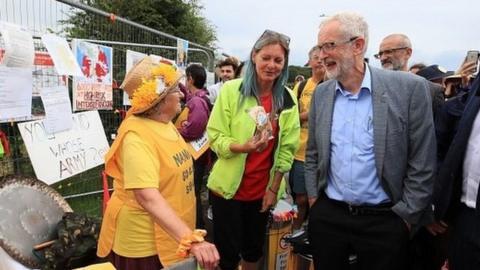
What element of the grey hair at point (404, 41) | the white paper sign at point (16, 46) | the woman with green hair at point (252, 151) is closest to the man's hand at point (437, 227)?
the woman with green hair at point (252, 151)

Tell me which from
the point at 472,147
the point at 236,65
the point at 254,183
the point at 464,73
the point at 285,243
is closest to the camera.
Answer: the point at 472,147

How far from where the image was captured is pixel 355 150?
7.79ft

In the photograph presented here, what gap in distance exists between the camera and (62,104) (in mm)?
3893

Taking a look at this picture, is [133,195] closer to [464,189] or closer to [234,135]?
[234,135]

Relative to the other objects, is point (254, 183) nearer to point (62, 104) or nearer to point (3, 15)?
point (62, 104)

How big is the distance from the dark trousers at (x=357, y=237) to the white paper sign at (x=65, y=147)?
2.38 metres

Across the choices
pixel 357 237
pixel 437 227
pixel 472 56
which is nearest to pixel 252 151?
pixel 357 237

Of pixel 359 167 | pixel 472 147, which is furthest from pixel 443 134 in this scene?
pixel 359 167

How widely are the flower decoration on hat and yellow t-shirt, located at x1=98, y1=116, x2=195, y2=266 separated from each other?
3.7 inches

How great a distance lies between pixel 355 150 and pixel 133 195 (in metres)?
1.22

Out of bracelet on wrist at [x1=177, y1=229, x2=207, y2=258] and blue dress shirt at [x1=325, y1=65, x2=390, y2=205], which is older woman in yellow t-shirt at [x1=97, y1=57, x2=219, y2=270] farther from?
blue dress shirt at [x1=325, y1=65, x2=390, y2=205]

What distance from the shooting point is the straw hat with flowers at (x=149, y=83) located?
7.41ft

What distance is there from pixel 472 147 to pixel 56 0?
11.1 ft

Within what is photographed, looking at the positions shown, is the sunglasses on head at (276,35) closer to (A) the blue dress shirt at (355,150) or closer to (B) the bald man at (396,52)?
(A) the blue dress shirt at (355,150)
